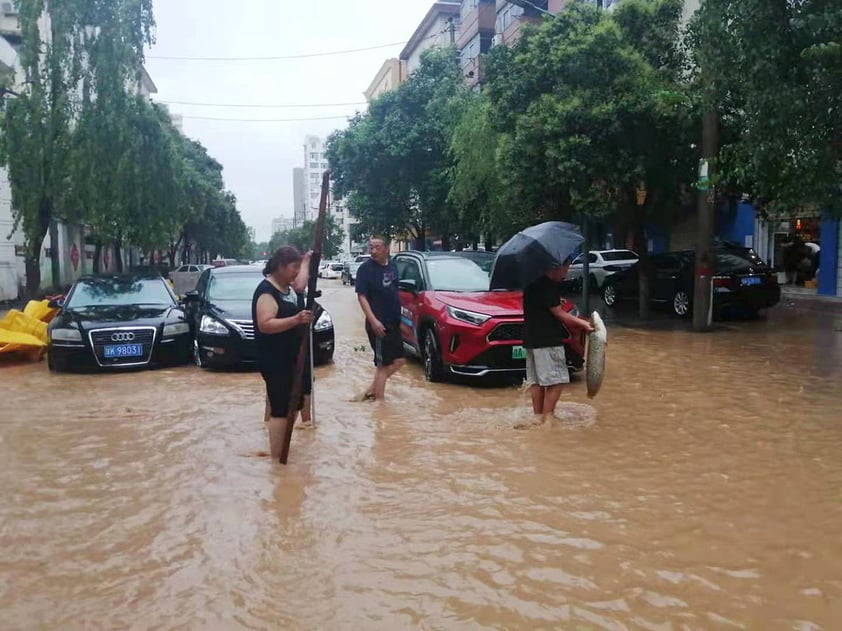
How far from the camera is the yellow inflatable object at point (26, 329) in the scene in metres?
11.1

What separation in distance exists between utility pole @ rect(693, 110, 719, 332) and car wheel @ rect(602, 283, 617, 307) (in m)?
5.03

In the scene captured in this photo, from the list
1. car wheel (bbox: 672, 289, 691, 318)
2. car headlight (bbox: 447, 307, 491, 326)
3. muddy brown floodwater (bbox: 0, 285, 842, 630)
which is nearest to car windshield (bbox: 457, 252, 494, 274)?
car headlight (bbox: 447, 307, 491, 326)

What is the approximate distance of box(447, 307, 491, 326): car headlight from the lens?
8.28 m

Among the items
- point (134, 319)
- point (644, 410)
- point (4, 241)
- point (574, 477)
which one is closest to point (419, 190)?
point (4, 241)

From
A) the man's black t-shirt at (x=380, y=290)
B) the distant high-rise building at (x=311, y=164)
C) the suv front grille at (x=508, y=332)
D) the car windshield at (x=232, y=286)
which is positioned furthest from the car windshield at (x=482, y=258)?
the distant high-rise building at (x=311, y=164)

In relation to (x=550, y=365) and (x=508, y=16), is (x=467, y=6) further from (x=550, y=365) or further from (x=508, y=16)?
(x=550, y=365)

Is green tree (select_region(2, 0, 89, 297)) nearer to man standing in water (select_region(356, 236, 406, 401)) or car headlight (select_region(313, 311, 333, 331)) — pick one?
car headlight (select_region(313, 311, 333, 331))

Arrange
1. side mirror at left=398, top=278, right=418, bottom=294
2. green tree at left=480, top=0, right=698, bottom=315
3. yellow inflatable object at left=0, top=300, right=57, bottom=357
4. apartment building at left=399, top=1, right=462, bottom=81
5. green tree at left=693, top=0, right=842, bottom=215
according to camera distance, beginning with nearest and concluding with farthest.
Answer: green tree at left=693, top=0, right=842, bottom=215
side mirror at left=398, top=278, right=418, bottom=294
yellow inflatable object at left=0, top=300, right=57, bottom=357
green tree at left=480, top=0, right=698, bottom=315
apartment building at left=399, top=1, right=462, bottom=81

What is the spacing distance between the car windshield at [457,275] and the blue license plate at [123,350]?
13.2 feet

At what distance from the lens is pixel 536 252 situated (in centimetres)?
639

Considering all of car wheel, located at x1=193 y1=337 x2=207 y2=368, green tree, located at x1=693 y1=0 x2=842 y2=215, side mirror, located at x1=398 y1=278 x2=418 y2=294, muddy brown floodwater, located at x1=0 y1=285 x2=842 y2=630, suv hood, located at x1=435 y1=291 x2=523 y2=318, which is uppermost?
green tree, located at x1=693 y1=0 x2=842 y2=215

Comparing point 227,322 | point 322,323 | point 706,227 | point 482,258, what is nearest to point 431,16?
point 706,227

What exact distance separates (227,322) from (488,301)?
3496 millimetres

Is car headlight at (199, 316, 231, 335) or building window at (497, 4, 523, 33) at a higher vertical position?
building window at (497, 4, 523, 33)
